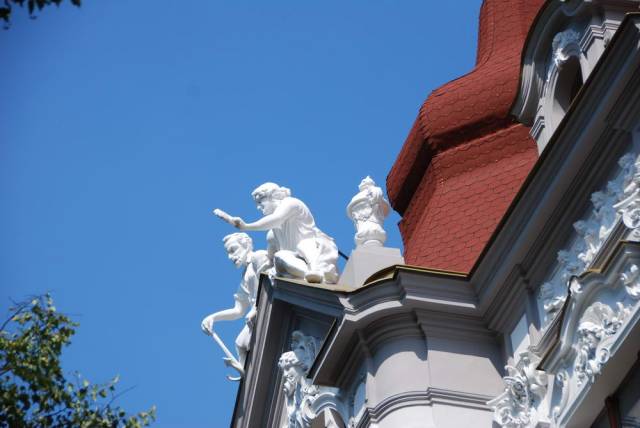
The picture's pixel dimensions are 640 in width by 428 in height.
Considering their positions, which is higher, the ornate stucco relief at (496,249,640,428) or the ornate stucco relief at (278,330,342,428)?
the ornate stucco relief at (278,330,342,428)

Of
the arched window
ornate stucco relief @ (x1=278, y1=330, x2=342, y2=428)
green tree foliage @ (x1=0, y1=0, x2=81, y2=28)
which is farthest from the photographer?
ornate stucco relief @ (x1=278, y1=330, x2=342, y2=428)

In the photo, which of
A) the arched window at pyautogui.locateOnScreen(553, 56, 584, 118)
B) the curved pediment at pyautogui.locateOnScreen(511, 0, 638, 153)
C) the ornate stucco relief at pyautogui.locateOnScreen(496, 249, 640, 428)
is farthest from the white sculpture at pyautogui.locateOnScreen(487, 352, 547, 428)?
the arched window at pyautogui.locateOnScreen(553, 56, 584, 118)

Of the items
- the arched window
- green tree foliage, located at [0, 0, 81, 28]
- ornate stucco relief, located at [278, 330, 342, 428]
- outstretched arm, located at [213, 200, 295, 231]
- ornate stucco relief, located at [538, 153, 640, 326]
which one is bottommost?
green tree foliage, located at [0, 0, 81, 28]

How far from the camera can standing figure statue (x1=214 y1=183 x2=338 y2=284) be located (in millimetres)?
17656

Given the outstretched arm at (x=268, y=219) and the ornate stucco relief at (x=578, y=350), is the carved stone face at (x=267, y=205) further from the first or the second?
the ornate stucco relief at (x=578, y=350)

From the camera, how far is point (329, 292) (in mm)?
16328

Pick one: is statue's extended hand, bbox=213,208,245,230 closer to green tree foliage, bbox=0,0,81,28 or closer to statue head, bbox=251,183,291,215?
statue head, bbox=251,183,291,215

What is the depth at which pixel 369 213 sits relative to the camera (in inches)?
698

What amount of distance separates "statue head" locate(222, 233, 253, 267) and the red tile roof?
2021 mm

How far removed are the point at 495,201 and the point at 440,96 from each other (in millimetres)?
2689

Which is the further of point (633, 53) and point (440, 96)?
point (440, 96)

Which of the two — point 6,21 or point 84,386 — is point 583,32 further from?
point 6,21

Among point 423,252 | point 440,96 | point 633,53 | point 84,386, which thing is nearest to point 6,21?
point 633,53

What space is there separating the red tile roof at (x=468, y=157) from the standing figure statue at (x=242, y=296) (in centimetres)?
197
